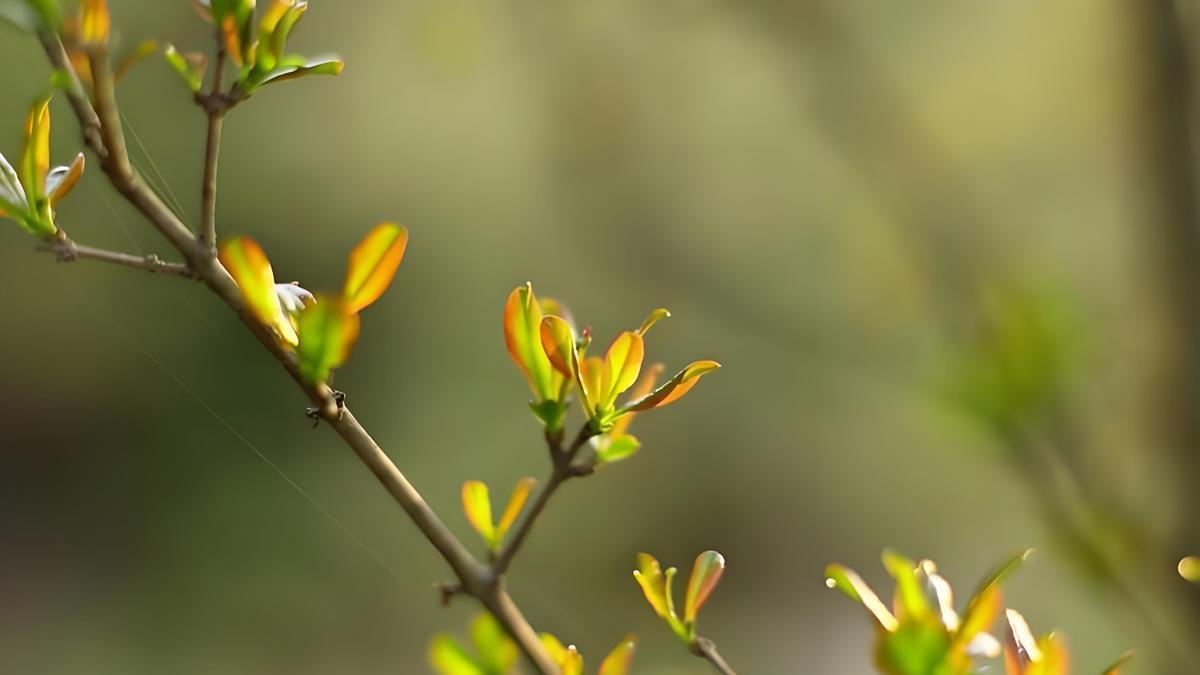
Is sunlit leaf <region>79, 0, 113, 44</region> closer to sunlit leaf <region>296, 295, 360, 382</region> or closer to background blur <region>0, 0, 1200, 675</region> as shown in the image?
sunlit leaf <region>296, 295, 360, 382</region>

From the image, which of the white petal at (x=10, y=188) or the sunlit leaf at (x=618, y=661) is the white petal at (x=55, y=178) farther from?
the sunlit leaf at (x=618, y=661)

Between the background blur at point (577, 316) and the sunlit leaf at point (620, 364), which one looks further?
the background blur at point (577, 316)

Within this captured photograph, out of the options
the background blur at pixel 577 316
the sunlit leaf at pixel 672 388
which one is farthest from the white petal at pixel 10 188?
the background blur at pixel 577 316

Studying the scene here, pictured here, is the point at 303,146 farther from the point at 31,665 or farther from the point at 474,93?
the point at 31,665

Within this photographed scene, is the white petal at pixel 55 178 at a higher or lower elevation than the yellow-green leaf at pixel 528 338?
lower

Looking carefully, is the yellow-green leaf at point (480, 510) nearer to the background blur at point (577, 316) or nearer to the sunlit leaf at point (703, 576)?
the sunlit leaf at point (703, 576)

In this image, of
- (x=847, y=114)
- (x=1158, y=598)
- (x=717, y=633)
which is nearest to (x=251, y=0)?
(x=1158, y=598)

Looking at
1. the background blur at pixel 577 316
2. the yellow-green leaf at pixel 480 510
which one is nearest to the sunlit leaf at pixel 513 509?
the yellow-green leaf at pixel 480 510

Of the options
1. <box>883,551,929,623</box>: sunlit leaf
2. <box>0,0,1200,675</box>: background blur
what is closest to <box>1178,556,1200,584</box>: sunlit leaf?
<box>883,551,929,623</box>: sunlit leaf
